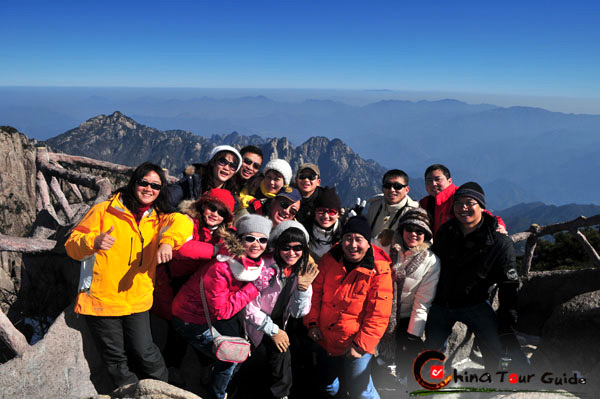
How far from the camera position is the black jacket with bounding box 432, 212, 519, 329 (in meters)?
5.55

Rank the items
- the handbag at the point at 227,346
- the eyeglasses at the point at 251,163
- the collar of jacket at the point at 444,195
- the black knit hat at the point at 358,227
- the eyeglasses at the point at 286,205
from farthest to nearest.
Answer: the eyeglasses at the point at 251,163
the collar of jacket at the point at 444,195
the eyeglasses at the point at 286,205
the black knit hat at the point at 358,227
the handbag at the point at 227,346

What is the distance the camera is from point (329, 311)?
5.46 m

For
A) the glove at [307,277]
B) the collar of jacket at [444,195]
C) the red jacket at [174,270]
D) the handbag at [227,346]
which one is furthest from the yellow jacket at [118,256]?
the collar of jacket at [444,195]

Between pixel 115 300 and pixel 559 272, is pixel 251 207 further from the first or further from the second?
pixel 559 272

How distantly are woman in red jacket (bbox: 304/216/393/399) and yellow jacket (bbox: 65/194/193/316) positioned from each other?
7.61ft

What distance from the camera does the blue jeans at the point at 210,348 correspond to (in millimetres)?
5137

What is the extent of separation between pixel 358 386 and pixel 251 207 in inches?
138

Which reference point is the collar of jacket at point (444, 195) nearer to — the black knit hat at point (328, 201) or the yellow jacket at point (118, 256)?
the black knit hat at point (328, 201)

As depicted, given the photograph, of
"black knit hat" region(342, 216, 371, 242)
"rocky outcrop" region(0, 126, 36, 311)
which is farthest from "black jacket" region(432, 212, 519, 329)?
"rocky outcrop" region(0, 126, 36, 311)

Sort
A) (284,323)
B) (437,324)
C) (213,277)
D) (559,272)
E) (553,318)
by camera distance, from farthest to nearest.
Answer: (559,272) → (553,318) → (437,324) → (284,323) → (213,277)

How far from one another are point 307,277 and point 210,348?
1.79 m

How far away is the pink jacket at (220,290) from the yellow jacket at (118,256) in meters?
0.61

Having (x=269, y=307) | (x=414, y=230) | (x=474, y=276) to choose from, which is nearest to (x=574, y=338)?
(x=474, y=276)

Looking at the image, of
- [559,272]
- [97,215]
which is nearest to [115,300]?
[97,215]
